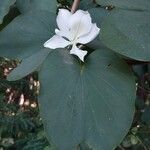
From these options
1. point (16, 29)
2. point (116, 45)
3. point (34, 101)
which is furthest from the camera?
point (34, 101)

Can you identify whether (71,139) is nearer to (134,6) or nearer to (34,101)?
(134,6)

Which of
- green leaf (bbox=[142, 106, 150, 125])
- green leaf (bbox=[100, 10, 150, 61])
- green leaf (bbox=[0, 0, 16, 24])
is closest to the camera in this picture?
green leaf (bbox=[100, 10, 150, 61])

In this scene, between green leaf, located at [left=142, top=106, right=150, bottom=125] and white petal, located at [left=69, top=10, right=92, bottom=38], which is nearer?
white petal, located at [left=69, top=10, right=92, bottom=38]

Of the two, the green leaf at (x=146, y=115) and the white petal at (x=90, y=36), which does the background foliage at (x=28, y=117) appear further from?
the white petal at (x=90, y=36)

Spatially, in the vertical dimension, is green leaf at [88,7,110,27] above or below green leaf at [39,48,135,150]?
above

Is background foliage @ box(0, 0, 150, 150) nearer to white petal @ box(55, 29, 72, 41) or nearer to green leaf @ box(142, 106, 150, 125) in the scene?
green leaf @ box(142, 106, 150, 125)

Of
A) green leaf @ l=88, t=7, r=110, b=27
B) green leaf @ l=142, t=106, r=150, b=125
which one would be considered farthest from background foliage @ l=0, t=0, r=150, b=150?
green leaf @ l=88, t=7, r=110, b=27

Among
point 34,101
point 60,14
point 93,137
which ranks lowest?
point 34,101

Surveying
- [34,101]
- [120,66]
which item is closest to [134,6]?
[120,66]
